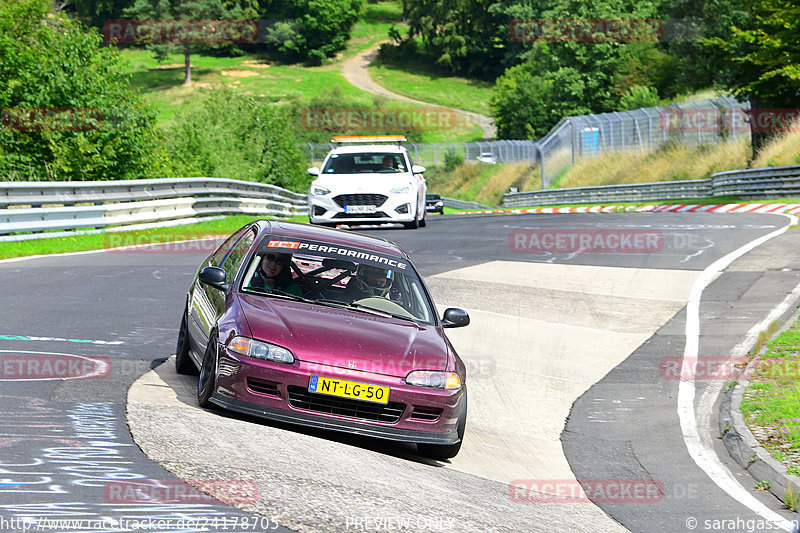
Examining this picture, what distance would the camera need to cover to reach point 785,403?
9.23 m

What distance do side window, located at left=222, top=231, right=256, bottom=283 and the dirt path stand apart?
9836 cm

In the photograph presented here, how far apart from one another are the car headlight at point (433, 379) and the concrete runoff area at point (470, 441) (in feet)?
1.79

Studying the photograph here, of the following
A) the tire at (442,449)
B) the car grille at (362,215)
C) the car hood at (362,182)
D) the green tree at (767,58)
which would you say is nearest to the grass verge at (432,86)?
the green tree at (767,58)

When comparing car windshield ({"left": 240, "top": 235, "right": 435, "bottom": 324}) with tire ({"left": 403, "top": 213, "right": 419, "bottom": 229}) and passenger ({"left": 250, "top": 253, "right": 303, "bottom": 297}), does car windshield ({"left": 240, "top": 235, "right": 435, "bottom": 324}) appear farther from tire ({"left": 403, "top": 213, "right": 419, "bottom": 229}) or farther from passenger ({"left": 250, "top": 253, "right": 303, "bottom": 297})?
tire ({"left": 403, "top": 213, "right": 419, "bottom": 229})

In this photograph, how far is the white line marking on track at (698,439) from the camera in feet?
22.8

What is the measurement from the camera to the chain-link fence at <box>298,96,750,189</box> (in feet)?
148

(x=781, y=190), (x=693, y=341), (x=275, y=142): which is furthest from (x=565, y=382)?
(x=275, y=142)

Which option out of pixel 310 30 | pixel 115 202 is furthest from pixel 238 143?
pixel 310 30

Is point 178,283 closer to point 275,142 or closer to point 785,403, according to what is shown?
point 785,403

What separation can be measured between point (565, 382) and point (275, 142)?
31.6m

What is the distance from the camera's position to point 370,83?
13025 cm

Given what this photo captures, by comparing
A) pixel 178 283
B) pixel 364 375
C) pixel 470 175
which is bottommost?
pixel 470 175

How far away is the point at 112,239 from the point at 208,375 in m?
13.5

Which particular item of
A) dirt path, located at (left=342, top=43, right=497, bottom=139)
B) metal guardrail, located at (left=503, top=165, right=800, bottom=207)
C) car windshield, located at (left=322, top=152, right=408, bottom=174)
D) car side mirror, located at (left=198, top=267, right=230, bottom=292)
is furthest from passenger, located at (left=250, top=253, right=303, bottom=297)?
dirt path, located at (left=342, top=43, right=497, bottom=139)
